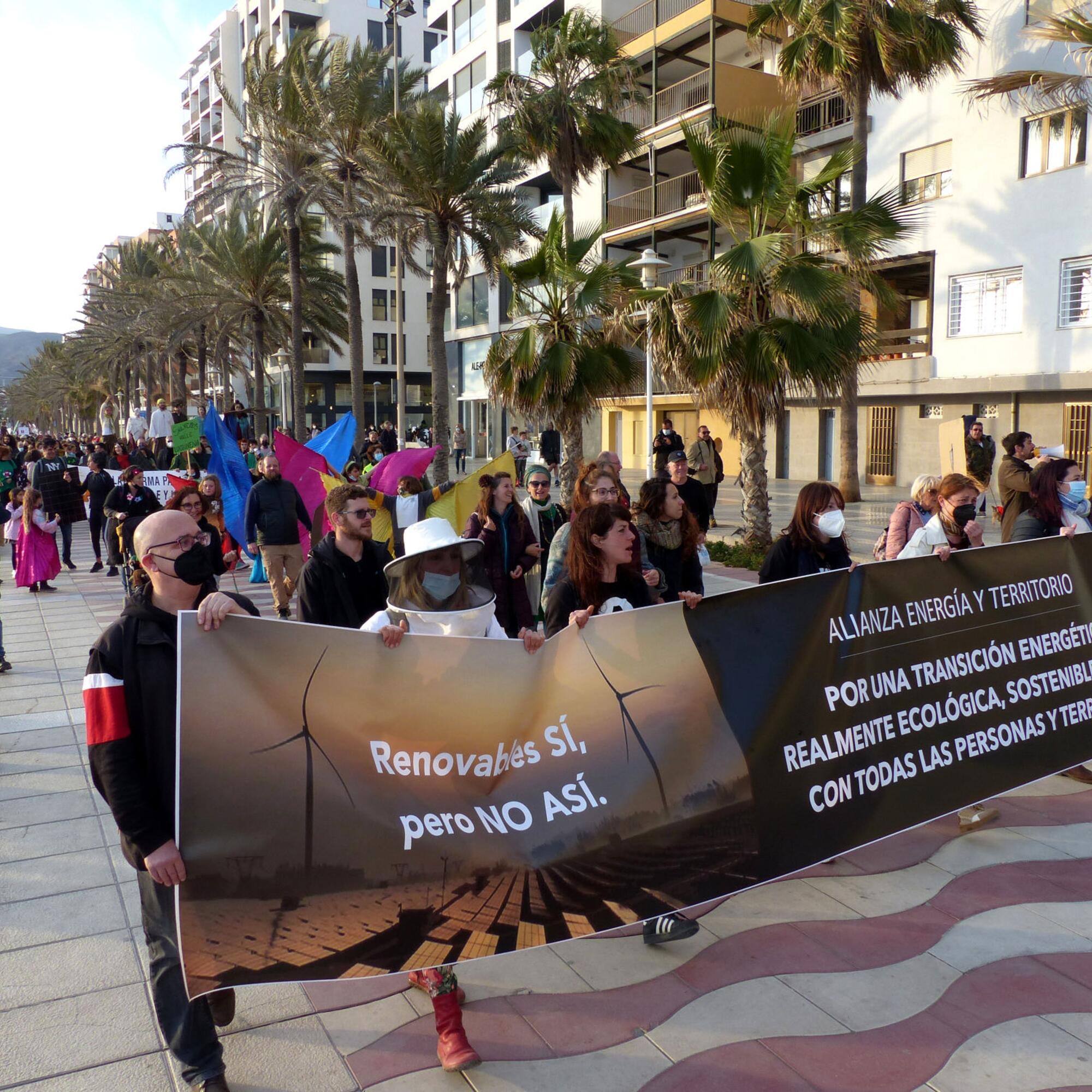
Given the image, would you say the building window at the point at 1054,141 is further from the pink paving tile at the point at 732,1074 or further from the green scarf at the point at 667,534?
the pink paving tile at the point at 732,1074

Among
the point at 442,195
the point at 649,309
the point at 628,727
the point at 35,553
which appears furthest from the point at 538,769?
the point at 442,195

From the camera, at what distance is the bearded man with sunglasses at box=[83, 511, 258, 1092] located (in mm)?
2744

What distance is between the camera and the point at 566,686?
3.34 metres

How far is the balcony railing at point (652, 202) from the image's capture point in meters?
32.5

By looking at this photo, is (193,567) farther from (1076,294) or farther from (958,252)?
(958,252)

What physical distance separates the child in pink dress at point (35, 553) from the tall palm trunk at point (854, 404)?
49.1ft

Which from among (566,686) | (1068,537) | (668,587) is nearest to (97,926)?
(566,686)

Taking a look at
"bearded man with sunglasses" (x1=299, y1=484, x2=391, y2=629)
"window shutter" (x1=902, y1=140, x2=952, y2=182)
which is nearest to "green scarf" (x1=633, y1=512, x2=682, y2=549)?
"bearded man with sunglasses" (x1=299, y1=484, x2=391, y2=629)

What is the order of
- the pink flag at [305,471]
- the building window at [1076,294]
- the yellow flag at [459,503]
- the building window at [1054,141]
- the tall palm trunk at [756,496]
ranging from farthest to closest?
the building window at [1076,294] < the building window at [1054,141] < the tall palm trunk at [756,496] < the pink flag at [305,471] < the yellow flag at [459,503]

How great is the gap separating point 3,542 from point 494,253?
13.9 m

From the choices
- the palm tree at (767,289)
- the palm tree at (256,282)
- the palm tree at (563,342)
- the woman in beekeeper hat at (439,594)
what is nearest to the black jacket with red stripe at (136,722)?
the woman in beekeeper hat at (439,594)

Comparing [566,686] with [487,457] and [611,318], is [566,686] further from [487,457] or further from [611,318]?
[487,457]

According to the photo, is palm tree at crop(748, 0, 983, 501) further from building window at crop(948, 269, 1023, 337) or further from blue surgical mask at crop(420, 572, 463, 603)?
blue surgical mask at crop(420, 572, 463, 603)

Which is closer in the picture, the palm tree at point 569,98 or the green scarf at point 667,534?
the green scarf at point 667,534
